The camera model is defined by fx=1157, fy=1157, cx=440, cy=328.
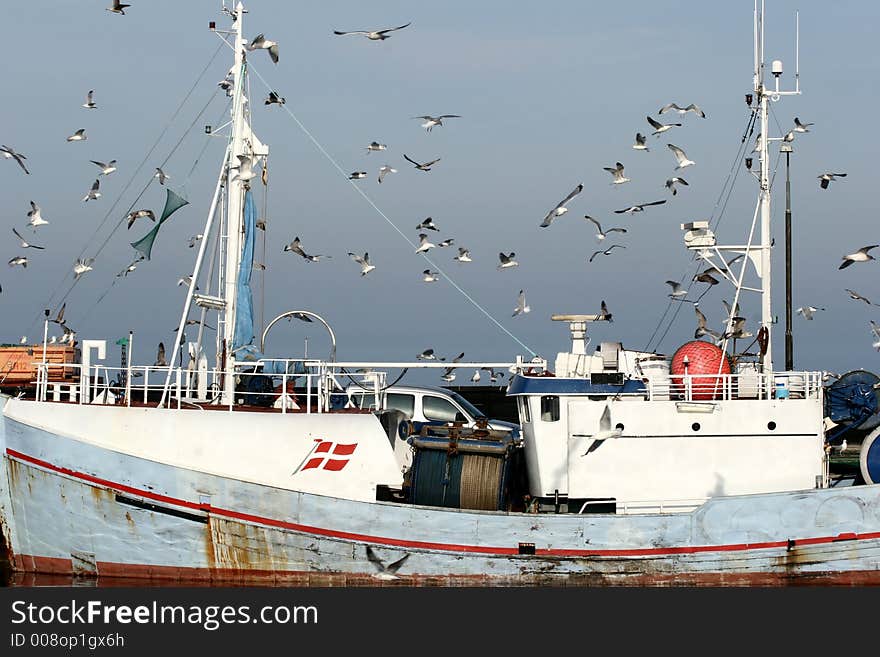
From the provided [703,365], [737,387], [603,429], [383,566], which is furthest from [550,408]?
[383,566]

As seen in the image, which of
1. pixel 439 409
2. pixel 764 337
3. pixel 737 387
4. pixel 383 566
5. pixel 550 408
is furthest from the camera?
pixel 439 409

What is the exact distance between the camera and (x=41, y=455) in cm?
1753

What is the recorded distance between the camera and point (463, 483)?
17172 mm

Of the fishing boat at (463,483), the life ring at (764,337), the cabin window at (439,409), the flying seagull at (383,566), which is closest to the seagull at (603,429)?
the fishing boat at (463,483)

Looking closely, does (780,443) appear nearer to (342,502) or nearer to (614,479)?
(614,479)

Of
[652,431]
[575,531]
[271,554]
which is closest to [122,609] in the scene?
[271,554]

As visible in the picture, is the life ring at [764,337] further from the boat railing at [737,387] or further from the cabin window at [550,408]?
the cabin window at [550,408]

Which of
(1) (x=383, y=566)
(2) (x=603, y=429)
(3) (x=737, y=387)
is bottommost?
(1) (x=383, y=566)

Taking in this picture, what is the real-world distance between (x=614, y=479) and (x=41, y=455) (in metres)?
8.67

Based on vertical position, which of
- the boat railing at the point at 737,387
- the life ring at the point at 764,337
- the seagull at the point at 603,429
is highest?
the life ring at the point at 764,337

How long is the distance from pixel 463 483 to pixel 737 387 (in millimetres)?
4302

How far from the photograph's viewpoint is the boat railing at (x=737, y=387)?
56.7ft

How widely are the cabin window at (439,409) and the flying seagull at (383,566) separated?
468cm

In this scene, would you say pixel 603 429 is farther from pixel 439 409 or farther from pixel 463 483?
pixel 439 409
